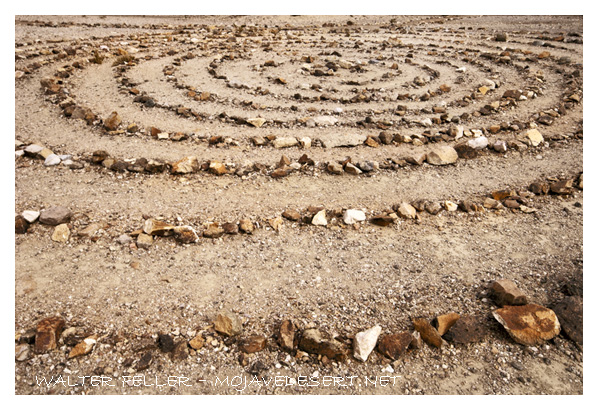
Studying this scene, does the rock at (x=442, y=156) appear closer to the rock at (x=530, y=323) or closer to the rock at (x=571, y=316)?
the rock at (x=571, y=316)

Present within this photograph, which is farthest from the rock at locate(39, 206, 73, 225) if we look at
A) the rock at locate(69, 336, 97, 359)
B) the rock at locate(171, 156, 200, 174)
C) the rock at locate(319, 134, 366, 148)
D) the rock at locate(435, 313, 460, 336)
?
the rock at locate(435, 313, 460, 336)

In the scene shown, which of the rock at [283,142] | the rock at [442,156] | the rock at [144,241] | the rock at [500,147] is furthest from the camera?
the rock at [283,142]

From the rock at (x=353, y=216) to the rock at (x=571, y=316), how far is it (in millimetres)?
2350

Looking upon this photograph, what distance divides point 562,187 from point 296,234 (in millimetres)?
4052

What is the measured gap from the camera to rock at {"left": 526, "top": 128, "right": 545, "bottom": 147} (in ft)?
23.7

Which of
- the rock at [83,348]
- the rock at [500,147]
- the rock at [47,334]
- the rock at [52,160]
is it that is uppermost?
the rock at [500,147]

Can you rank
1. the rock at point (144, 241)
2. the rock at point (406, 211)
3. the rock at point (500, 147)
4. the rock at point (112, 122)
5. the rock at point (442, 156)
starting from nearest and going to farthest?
the rock at point (144, 241)
the rock at point (406, 211)
the rock at point (442, 156)
the rock at point (500, 147)
the rock at point (112, 122)

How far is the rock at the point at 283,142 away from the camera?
23.4 feet

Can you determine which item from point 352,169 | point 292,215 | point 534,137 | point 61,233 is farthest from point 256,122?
point 534,137

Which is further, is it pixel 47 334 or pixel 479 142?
pixel 479 142

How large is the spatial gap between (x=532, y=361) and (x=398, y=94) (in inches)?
298

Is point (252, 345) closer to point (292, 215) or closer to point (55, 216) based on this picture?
point (292, 215)

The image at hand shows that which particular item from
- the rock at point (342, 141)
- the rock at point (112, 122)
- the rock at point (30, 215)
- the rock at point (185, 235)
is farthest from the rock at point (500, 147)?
the rock at point (30, 215)

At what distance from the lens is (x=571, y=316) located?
363 centimetres
